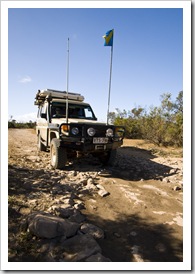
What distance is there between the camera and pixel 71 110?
6605mm

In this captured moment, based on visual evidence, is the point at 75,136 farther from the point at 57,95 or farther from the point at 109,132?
the point at 57,95

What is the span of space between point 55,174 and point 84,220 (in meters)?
2.14

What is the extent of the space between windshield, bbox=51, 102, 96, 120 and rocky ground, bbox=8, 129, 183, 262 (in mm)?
1812

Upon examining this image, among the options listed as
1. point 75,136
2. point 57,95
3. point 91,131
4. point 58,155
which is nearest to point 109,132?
point 91,131

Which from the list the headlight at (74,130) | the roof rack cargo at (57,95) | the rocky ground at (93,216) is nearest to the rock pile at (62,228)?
the rocky ground at (93,216)

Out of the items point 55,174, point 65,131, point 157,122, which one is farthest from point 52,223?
point 157,122

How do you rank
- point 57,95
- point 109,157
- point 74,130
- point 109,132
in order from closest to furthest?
1. point 74,130
2. point 109,132
3. point 109,157
4. point 57,95

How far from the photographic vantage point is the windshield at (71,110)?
6.34 metres

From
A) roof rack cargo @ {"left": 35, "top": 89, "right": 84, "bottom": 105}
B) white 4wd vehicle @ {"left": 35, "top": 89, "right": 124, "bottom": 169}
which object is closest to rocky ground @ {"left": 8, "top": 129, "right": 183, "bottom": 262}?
white 4wd vehicle @ {"left": 35, "top": 89, "right": 124, "bottom": 169}

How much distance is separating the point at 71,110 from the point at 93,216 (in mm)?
4059

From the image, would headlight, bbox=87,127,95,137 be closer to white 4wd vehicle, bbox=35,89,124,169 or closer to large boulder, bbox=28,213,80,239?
white 4wd vehicle, bbox=35,89,124,169

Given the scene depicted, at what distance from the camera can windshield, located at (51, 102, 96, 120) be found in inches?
250
